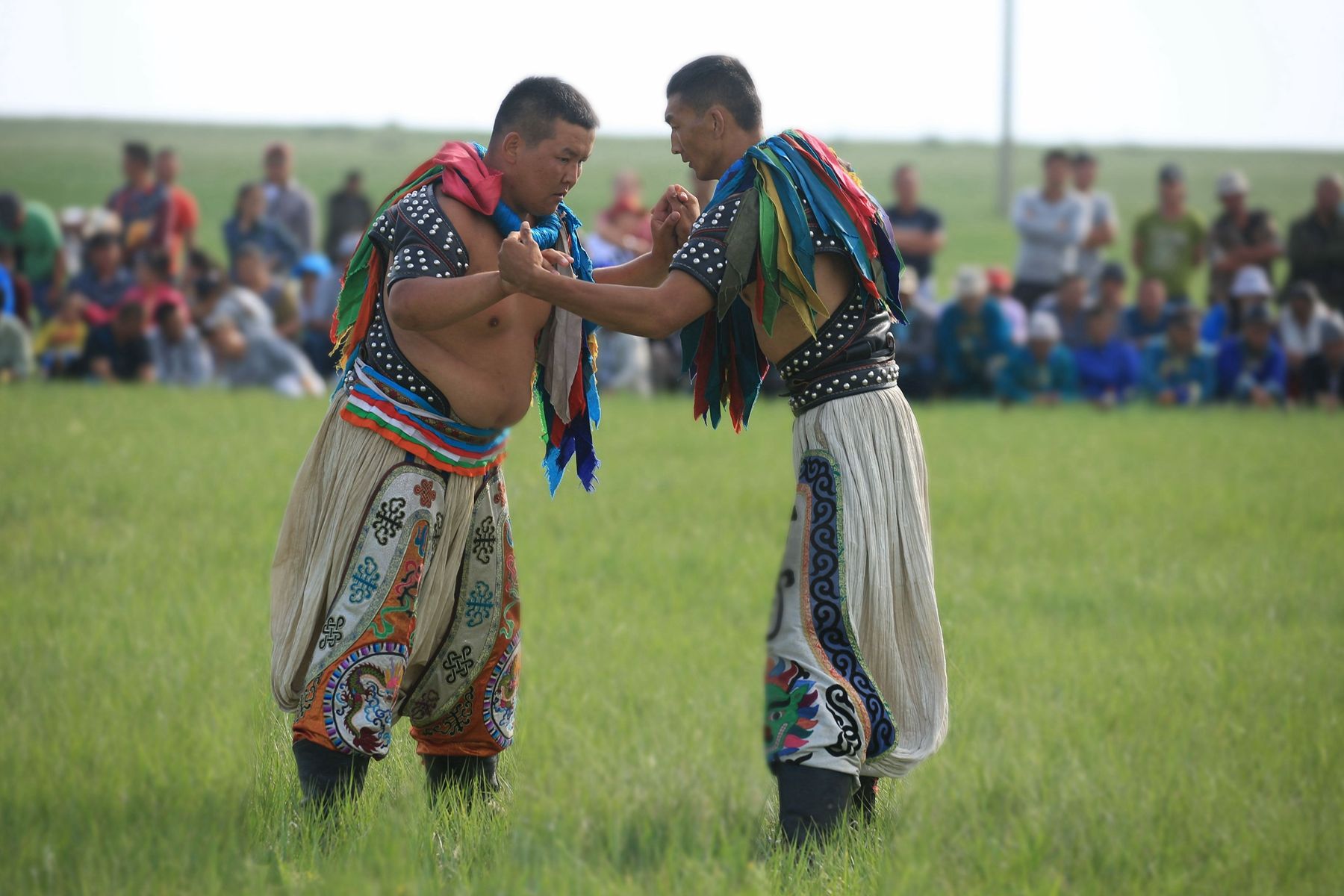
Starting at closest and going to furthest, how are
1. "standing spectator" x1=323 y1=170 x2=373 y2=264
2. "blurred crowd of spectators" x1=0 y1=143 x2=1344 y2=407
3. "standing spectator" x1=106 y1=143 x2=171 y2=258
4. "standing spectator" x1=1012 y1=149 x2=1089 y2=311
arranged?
"blurred crowd of spectators" x1=0 y1=143 x2=1344 y2=407, "standing spectator" x1=1012 y1=149 x2=1089 y2=311, "standing spectator" x1=106 y1=143 x2=171 y2=258, "standing spectator" x1=323 y1=170 x2=373 y2=264

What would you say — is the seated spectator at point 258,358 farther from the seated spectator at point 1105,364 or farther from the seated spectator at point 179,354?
the seated spectator at point 1105,364

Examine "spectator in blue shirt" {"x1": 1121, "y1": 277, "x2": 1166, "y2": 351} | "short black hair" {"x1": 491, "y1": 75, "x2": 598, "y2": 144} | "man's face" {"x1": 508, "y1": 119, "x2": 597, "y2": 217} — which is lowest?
"spectator in blue shirt" {"x1": 1121, "y1": 277, "x2": 1166, "y2": 351}

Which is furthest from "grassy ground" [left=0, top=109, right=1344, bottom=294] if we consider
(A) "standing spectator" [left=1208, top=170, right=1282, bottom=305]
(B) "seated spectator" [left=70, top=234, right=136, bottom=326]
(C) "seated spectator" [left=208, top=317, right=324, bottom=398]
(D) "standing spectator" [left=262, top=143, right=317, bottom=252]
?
(C) "seated spectator" [left=208, top=317, right=324, bottom=398]

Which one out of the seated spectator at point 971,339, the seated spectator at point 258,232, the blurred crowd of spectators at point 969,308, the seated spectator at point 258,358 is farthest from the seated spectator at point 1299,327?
the seated spectator at point 258,232

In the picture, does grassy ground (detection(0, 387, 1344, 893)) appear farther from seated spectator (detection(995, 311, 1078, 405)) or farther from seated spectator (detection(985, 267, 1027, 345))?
seated spectator (detection(985, 267, 1027, 345))

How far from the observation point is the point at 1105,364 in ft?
48.1

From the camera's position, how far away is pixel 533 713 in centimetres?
530

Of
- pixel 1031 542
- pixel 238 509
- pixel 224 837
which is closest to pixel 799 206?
pixel 224 837

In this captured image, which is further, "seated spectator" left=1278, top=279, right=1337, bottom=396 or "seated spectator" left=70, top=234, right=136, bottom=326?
"seated spectator" left=70, top=234, right=136, bottom=326

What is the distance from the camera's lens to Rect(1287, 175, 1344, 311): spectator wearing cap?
1534 centimetres

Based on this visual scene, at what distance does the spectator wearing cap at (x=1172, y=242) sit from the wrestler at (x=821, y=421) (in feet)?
42.0

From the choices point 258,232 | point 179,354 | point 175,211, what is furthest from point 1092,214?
point 175,211

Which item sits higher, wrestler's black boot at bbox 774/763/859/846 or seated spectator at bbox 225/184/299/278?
seated spectator at bbox 225/184/299/278

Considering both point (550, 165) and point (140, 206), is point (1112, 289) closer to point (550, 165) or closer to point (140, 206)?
point (140, 206)
